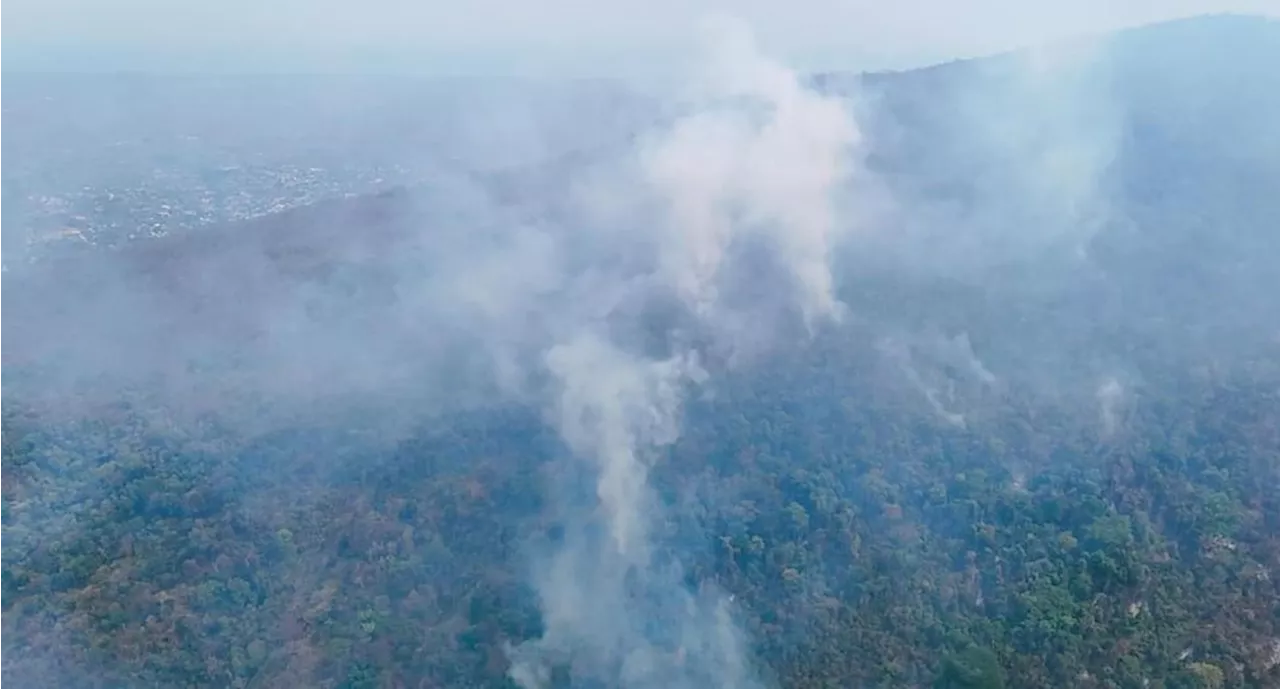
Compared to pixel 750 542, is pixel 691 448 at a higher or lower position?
higher

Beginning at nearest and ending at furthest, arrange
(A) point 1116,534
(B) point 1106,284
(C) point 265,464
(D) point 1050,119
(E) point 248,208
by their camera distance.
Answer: (A) point 1116,534, (C) point 265,464, (B) point 1106,284, (D) point 1050,119, (E) point 248,208

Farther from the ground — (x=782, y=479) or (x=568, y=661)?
(x=782, y=479)

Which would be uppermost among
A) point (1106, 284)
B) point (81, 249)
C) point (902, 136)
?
point (902, 136)

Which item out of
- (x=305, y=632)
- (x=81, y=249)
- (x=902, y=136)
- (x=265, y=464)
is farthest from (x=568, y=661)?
(x=81, y=249)

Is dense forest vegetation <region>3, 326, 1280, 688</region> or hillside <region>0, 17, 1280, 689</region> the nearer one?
dense forest vegetation <region>3, 326, 1280, 688</region>

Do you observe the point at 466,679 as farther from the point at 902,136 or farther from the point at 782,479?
the point at 902,136

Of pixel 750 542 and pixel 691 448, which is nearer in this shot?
pixel 750 542

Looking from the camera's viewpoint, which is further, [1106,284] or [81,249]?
[81,249]

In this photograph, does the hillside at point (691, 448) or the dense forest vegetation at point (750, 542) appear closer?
the dense forest vegetation at point (750, 542)
